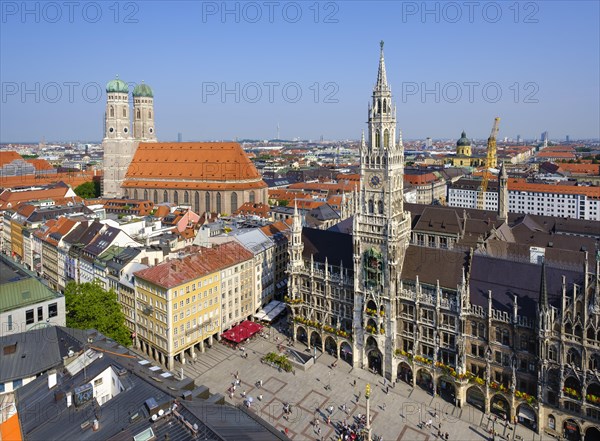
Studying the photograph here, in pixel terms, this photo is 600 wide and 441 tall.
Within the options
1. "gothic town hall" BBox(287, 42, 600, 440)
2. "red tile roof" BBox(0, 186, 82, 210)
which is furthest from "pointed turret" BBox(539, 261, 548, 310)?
"red tile roof" BBox(0, 186, 82, 210)

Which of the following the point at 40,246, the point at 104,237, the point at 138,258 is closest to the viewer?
the point at 138,258

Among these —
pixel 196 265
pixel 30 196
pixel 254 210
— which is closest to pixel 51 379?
pixel 196 265

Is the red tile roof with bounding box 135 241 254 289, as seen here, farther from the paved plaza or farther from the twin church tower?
the twin church tower

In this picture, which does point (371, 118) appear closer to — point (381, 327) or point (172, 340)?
point (381, 327)

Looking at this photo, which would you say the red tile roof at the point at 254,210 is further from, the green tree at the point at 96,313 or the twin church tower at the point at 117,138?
the green tree at the point at 96,313

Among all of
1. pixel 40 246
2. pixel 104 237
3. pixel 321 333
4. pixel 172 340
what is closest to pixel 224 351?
pixel 172 340

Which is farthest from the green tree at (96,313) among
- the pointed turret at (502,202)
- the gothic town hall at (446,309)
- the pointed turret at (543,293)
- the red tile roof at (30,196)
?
the red tile roof at (30,196)
